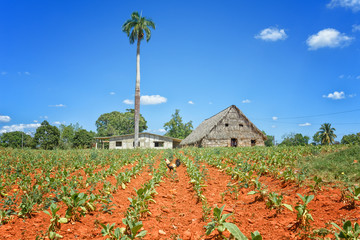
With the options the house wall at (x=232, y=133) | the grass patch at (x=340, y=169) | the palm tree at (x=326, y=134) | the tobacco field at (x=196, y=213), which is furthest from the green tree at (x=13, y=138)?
the palm tree at (x=326, y=134)

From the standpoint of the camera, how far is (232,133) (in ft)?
98.0

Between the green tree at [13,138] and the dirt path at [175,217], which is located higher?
the green tree at [13,138]

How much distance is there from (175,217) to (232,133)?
26.7 m

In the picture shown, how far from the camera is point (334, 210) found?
3.54m

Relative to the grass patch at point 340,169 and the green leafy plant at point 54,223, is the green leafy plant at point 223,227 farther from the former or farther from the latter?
the grass patch at point 340,169

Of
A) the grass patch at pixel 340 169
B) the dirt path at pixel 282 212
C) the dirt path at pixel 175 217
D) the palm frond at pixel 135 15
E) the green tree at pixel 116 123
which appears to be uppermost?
the palm frond at pixel 135 15

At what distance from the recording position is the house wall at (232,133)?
2870 cm

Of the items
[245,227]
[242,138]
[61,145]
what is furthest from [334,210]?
[61,145]

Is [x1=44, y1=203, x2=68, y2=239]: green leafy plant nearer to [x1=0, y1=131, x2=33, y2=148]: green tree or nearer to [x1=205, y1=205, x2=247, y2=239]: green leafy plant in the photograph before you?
[x1=205, y1=205, x2=247, y2=239]: green leafy plant

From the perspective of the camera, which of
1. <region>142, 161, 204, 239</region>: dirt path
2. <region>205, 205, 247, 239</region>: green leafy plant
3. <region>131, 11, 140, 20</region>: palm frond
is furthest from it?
<region>131, 11, 140, 20</region>: palm frond

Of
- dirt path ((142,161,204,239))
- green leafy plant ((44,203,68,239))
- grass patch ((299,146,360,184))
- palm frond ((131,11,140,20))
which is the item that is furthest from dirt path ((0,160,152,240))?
palm frond ((131,11,140,20))

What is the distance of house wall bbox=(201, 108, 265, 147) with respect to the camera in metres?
28.7

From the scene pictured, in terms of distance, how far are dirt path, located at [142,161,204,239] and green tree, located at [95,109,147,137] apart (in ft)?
179

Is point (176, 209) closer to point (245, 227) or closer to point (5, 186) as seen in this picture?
point (245, 227)
